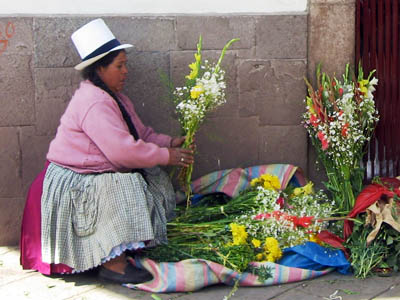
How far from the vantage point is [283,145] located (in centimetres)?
461

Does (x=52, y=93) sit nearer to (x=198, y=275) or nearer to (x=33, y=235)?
(x=33, y=235)

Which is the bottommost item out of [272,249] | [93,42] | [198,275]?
[198,275]

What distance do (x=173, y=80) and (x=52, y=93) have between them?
2.87ft

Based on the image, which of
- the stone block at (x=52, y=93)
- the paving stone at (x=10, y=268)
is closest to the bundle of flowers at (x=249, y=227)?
the paving stone at (x=10, y=268)

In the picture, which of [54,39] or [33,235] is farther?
[54,39]

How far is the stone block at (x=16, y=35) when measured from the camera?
429 centimetres

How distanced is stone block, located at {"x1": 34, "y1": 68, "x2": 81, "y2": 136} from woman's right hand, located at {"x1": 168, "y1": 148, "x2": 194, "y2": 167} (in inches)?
39.0

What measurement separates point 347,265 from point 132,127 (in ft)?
5.33


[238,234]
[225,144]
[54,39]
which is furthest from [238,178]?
[54,39]

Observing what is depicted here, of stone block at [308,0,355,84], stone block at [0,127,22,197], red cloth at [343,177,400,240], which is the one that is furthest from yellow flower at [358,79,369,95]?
stone block at [0,127,22,197]

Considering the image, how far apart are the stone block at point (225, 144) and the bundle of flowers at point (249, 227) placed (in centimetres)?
33

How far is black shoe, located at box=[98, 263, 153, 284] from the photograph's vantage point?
3.71m

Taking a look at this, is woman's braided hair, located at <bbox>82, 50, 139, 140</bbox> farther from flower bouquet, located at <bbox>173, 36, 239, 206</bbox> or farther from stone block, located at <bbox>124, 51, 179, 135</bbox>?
stone block, located at <bbox>124, 51, 179, 135</bbox>

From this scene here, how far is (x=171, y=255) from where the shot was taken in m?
3.84
